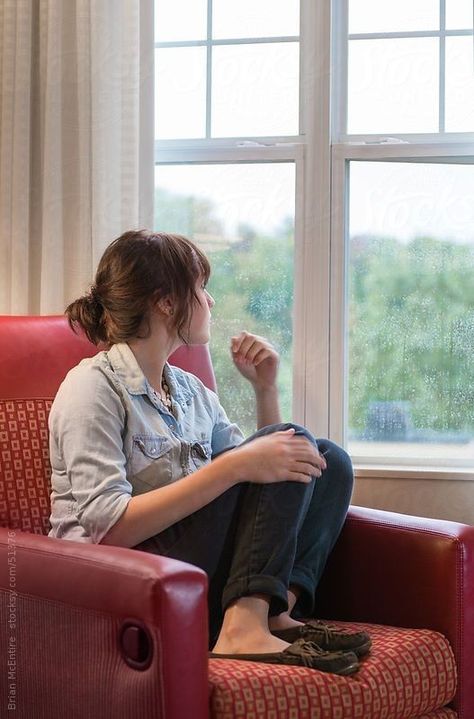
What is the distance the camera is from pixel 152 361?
5.89ft

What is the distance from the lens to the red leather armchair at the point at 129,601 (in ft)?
4.11

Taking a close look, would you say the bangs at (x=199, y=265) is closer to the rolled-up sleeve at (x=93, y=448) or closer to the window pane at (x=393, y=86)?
the rolled-up sleeve at (x=93, y=448)

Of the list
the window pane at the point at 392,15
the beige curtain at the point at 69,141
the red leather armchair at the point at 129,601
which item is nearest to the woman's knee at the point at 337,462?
the red leather armchair at the point at 129,601

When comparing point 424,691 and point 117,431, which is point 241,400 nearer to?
point 117,431

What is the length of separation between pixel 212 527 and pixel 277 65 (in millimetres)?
1453

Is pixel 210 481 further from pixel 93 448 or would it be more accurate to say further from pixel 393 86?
pixel 393 86

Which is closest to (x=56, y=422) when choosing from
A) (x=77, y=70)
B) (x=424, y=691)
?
(x=424, y=691)

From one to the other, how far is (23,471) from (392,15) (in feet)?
5.20

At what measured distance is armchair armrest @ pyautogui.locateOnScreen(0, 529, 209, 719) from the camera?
1240 millimetres

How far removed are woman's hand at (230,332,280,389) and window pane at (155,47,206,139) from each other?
A: 79 cm

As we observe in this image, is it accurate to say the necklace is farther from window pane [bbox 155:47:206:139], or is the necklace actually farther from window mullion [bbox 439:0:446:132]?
window mullion [bbox 439:0:446:132]

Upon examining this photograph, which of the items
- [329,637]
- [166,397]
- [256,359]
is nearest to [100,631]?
[329,637]

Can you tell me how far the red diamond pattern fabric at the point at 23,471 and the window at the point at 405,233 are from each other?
3.18 ft

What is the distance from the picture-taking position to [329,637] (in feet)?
4.99
